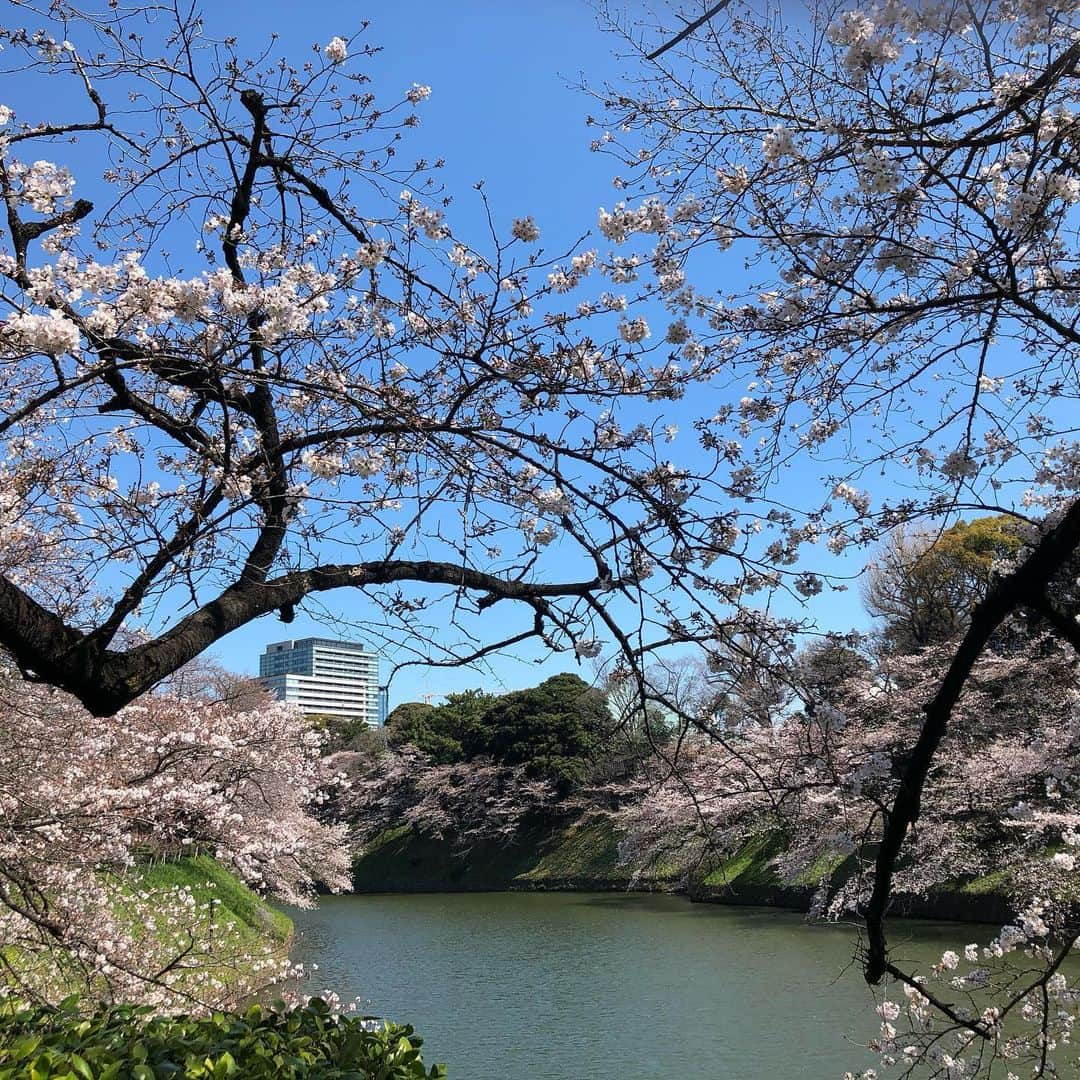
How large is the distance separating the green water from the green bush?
7.21 ft

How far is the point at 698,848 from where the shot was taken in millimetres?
18453

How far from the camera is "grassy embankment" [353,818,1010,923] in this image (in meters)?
12.9

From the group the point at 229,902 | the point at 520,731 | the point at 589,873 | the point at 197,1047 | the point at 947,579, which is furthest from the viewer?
the point at 520,731

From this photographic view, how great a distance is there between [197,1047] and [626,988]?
Result: 9101 mm

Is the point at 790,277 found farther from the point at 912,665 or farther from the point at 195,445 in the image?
the point at 912,665

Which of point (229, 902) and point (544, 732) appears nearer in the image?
point (229, 902)

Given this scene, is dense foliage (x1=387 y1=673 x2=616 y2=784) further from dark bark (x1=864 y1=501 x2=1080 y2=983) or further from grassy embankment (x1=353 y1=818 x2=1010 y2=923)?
dark bark (x1=864 y1=501 x2=1080 y2=983)

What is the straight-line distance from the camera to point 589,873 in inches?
943

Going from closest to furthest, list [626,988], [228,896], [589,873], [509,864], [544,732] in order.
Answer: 1. [626,988]
2. [228,896]
3. [589,873]
4. [509,864]
5. [544,732]

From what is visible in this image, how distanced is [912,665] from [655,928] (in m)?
6.18

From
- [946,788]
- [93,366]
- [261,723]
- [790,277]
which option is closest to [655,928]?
[946,788]

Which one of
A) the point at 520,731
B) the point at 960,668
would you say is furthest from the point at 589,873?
the point at 960,668

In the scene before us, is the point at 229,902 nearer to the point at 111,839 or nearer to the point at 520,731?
A: the point at 111,839

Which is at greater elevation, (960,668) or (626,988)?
(960,668)
